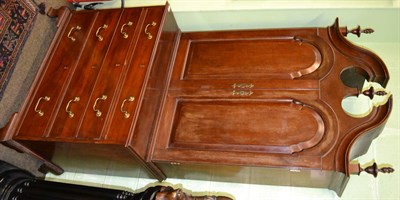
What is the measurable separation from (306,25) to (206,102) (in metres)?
0.91

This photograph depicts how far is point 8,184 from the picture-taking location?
171 centimetres

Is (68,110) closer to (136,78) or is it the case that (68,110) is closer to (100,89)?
(100,89)

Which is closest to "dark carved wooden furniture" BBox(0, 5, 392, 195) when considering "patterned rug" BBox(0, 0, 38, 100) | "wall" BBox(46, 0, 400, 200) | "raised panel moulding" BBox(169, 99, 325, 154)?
"raised panel moulding" BBox(169, 99, 325, 154)

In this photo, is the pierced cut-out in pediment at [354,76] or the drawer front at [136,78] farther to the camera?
the pierced cut-out in pediment at [354,76]

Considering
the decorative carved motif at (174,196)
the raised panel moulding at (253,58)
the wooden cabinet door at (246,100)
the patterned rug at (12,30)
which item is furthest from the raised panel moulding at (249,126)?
the patterned rug at (12,30)

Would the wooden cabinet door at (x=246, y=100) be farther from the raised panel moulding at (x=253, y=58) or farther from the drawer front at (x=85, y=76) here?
the drawer front at (x=85, y=76)

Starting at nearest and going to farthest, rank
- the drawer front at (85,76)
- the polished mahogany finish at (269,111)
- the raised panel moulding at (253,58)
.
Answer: the polished mahogany finish at (269,111)
the drawer front at (85,76)
the raised panel moulding at (253,58)

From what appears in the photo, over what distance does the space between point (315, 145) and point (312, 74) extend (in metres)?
0.43

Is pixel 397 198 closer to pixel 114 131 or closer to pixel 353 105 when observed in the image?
pixel 353 105

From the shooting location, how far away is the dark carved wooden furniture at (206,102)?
5.25 ft

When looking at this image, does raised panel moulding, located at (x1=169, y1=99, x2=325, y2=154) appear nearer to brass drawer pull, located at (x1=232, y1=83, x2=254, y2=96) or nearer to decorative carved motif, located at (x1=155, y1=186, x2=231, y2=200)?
brass drawer pull, located at (x1=232, y1=83, x2=254, y2=96)

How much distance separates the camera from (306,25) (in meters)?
2.13

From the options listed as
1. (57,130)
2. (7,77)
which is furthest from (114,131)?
(7,77)

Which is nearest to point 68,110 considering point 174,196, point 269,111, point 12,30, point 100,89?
point 100,89
